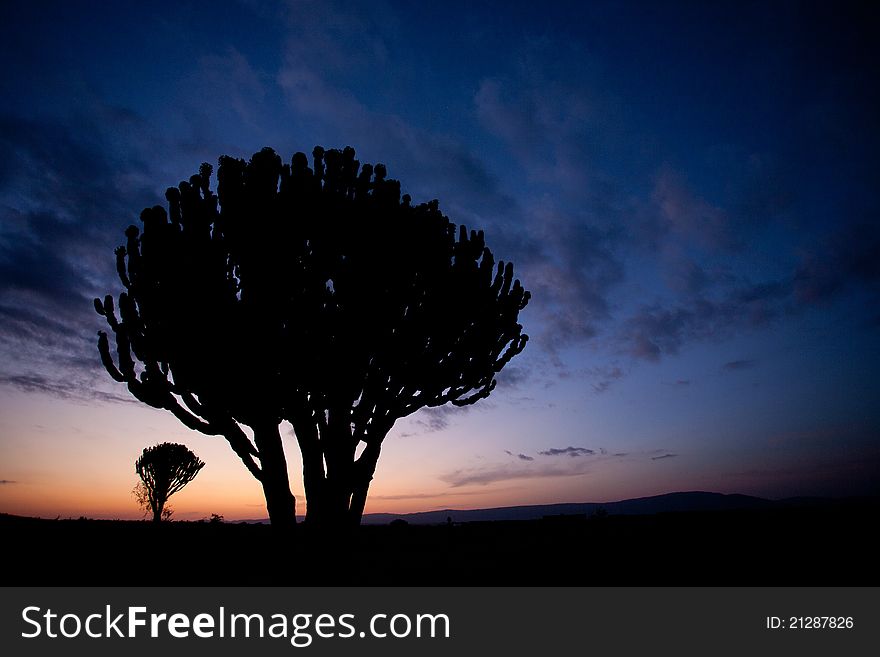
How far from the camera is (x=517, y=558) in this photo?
25.8ft

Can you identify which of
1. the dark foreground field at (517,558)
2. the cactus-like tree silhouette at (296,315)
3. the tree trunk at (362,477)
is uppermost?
the cactus-like tree silhouette at (296,315)

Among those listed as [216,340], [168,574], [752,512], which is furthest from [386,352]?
[752,512]

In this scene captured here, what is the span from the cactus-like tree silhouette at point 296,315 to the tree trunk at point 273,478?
0.02 meters

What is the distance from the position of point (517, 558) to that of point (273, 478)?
4427 mm

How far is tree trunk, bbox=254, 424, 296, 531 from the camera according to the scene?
282 inches

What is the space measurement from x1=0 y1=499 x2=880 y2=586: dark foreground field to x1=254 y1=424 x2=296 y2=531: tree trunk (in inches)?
14.7

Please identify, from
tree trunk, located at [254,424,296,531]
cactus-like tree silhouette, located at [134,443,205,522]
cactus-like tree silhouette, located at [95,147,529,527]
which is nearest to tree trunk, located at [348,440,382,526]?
cactus-like tree silhouette, located at [95,147,529,527]

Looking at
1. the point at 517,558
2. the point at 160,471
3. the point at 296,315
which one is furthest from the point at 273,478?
the point at 160,471

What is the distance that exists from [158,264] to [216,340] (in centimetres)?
152

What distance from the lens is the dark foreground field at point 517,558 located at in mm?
6047

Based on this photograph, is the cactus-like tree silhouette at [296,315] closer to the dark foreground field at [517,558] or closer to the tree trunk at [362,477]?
the tree trunk at [362,477]

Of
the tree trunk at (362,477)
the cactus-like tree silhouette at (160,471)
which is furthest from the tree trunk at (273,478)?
the cactus-like tree silhouette at (160,471)

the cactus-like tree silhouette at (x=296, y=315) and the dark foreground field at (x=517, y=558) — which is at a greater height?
the cactus-like tree silhouette at (x=296, y=315)

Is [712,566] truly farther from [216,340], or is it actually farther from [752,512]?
[216,340]
